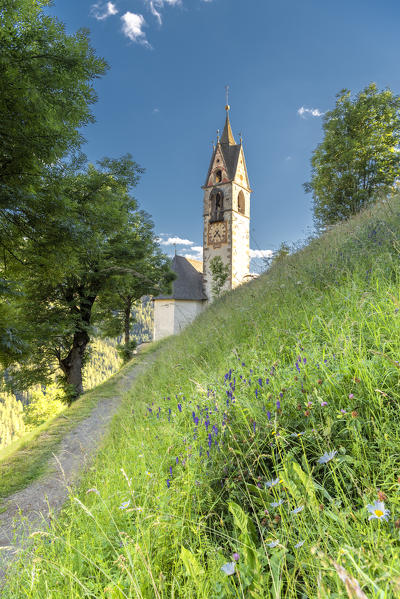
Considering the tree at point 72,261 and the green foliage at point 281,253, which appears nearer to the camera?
the tree at point 72,261

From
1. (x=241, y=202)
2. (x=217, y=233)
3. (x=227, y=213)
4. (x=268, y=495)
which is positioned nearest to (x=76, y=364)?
(x=268, y=495)

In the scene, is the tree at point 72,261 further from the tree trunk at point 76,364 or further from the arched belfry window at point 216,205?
the arched belfry window at point 216,205

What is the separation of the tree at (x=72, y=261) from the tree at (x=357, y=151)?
1078cm

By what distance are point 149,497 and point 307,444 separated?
3.63ft

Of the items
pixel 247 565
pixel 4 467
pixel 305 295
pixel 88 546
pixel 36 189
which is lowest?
pixel 4 467

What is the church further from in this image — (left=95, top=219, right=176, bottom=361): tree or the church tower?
(left=95, top=219, right=176, bottom=361): tree

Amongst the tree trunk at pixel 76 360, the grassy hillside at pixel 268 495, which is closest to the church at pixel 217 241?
the tree trunk at pixel 76 360

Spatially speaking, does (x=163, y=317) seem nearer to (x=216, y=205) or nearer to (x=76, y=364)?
(x=216, y=205)

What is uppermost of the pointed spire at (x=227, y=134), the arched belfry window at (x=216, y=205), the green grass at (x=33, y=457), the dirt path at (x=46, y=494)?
the pointed spire at (x=227, y=134)

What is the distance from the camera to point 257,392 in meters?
2.05

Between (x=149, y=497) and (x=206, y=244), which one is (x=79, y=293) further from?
(x=206, y=244)

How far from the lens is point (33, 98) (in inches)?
173

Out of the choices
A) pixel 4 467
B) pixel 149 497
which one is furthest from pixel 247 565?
pixel 4 467

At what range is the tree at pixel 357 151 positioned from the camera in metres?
16.1
